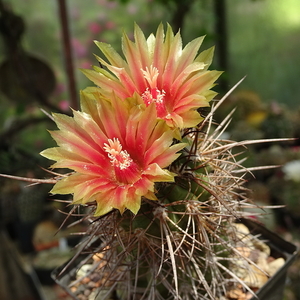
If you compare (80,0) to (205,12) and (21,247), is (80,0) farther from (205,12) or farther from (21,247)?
(21,247)

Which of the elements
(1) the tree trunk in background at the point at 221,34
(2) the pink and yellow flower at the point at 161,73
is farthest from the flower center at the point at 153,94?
(1) the tree trunk in background at the point at 221,34

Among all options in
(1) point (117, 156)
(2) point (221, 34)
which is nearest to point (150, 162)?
(1) point (117, 156)

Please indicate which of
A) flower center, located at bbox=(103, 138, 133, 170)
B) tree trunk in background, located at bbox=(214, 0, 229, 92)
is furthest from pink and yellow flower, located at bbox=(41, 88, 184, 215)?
tree trunk in background, located at bbox=(214, 0, 229, 92)

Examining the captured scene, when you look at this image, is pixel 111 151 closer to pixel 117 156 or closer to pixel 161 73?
pixel 117 156

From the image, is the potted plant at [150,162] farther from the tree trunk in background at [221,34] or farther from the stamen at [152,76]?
the tree trunk in background at [221,34]

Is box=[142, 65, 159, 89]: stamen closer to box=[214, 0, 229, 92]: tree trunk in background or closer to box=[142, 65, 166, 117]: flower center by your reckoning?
box=[142, 65, 166, 117]: flower center

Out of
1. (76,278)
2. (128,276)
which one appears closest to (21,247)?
(76,278)

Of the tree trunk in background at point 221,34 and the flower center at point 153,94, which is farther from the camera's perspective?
the tree trunk in background at point 221,34

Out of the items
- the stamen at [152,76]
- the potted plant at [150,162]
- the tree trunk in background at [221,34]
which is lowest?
the tree trunk in background at [221,34]
